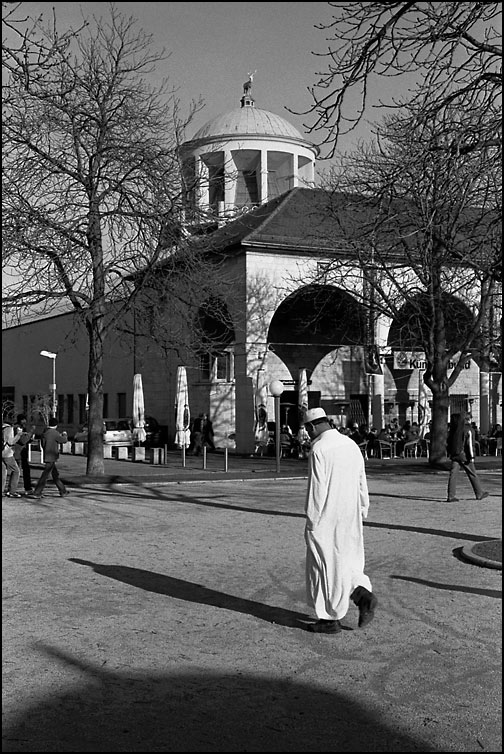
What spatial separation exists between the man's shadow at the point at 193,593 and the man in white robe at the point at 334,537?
0.34m

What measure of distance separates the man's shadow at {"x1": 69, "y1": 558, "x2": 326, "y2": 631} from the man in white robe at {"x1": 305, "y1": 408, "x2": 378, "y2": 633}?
1.11ft

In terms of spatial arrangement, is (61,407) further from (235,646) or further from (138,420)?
(235,646)

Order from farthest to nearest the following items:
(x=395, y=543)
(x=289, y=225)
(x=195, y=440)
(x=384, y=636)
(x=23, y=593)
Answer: (x=289, y=225) < (x=195, y=440) < (x=395, y=543) < (x=23, y=593) < (x=384, y=636)

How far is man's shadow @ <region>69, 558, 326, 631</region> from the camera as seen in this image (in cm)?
830

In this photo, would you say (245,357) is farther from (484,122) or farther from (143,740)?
(143,740)

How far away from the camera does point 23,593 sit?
9.38 meters

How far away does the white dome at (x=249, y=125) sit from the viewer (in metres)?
52.8

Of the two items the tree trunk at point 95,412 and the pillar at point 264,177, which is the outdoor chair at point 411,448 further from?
the pillar at point 264,177

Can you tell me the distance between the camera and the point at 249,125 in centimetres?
5366

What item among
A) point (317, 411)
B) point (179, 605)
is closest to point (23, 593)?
point (179, 605)

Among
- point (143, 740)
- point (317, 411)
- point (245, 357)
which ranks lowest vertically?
point (143, 740)

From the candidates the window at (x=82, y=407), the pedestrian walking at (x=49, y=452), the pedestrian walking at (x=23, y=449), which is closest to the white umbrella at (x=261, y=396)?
the pedestrian walking at (x=23, y=449)

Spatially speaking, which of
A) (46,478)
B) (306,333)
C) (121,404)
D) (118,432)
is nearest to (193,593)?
(46,478)

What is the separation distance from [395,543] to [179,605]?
4.85 metres
